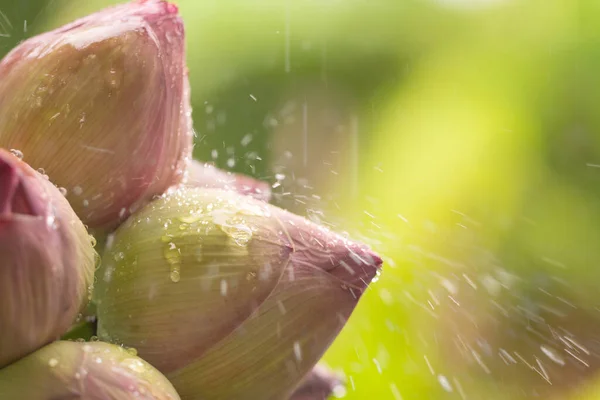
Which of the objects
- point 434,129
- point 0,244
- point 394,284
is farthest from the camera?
point 434,129

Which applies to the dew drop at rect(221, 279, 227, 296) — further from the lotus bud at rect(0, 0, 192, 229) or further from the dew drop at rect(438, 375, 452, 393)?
the dew drop at rect(438, 375, 452, 393)

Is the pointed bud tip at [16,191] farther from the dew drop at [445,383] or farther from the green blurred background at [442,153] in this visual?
the dew drop at [445,383]

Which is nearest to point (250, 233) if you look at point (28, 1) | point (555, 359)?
point (28, 1)

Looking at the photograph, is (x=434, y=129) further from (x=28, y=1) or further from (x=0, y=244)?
(x=0, y=244)

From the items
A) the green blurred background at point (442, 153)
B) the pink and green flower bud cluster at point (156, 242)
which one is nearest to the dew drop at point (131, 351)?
the pink and green flower bud cluster at point (156, 242)

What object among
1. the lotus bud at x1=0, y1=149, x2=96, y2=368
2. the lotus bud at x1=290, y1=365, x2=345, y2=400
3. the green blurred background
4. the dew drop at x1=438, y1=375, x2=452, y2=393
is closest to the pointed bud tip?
the lotus bud at x1=0, y1=149, x2=96, y2=368

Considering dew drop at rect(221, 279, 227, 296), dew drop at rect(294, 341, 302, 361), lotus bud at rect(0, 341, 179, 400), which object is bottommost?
dew drop at rect(294, 341, 302, 361)
